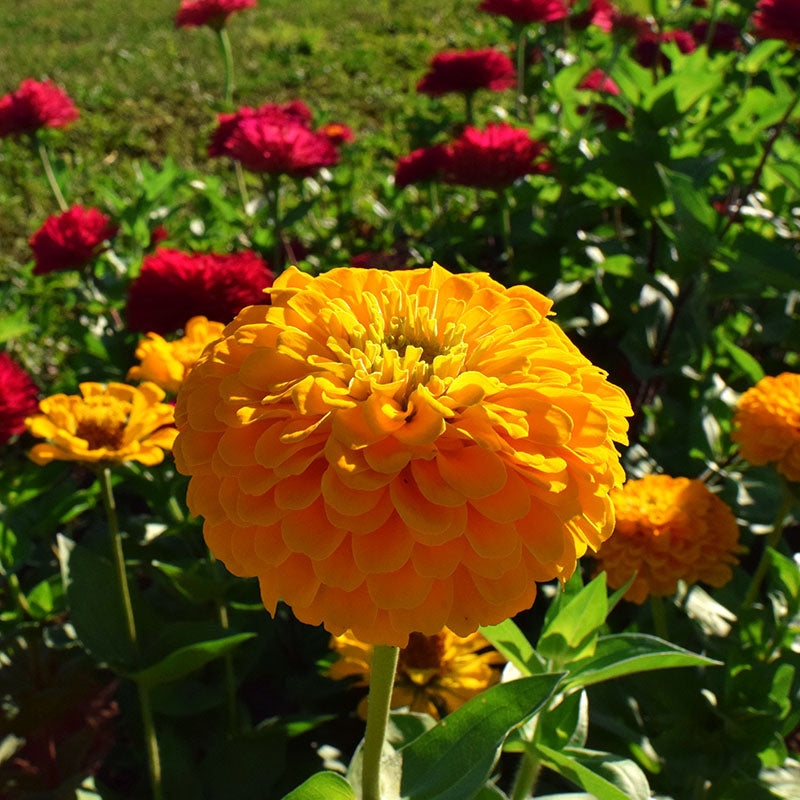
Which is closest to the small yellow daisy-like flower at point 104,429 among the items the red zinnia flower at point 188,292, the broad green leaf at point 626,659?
the red zinnia flower at point 188,292

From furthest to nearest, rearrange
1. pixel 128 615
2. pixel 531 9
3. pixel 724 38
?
pixel 724 38 → pixel 531 9 → pixel 128 615

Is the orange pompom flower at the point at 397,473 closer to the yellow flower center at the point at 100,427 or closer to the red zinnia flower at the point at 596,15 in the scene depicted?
the yellow flower center at the point at 100,427

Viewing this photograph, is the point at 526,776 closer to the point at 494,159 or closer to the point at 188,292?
the point at 188,292

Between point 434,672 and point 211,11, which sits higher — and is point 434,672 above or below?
below

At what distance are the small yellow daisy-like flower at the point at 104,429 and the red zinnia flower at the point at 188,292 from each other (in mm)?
370

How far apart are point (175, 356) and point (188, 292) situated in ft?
0.78

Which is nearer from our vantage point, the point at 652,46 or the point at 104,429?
the point at 104,429

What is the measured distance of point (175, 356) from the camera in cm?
134

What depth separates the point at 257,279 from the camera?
1.57 m

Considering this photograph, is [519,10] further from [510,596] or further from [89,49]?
[89,49]

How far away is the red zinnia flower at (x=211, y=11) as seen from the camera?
253 centimetres

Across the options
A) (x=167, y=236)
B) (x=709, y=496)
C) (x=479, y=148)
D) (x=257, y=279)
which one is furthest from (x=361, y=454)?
(x=167, y=236)

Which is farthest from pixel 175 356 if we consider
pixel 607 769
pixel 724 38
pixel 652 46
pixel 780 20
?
pixel 724 38

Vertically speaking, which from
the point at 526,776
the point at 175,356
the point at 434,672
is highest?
the point at 175,356
